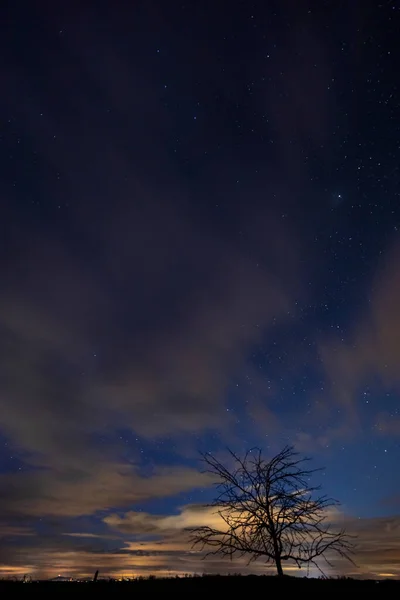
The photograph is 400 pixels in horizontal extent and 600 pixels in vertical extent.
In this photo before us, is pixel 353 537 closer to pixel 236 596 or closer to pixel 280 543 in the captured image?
pixel 280 543

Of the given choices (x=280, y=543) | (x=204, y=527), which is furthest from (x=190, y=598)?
(x=280, y=543)

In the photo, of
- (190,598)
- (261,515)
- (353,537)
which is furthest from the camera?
(261,515)

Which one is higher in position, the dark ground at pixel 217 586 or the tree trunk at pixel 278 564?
the tree trunk at pixel 278 564

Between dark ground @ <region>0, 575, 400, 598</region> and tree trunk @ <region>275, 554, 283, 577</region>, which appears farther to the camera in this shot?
tree trunk @ <region>275, 554, 283, 577</region>

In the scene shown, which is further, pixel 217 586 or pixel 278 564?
pixel 278 564

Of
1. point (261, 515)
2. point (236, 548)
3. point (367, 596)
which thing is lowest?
point (367, 596)

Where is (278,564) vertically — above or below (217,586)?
above

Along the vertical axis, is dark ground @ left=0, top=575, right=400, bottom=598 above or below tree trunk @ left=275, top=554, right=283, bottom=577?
below

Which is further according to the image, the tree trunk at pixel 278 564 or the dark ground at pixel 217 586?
the tree trunk at pixel 278 564

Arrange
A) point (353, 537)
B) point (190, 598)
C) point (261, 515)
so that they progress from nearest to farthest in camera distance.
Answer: point (190, 598) → point (353, 537) → point (261, 515)

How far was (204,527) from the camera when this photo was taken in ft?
53.4

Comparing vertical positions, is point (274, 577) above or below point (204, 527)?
below

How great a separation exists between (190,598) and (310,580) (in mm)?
5730

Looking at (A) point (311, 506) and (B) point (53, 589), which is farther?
(A) point (311, 506)
